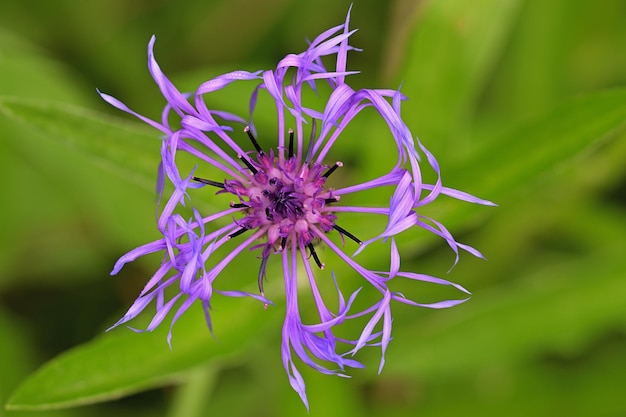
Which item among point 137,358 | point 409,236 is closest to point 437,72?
point 409,236

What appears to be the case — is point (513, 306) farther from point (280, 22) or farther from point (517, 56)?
point (280, 22)

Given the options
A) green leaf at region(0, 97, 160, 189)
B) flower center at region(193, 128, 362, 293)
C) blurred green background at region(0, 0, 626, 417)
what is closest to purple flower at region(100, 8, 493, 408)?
flower center at region(193, 128, 362, 293)

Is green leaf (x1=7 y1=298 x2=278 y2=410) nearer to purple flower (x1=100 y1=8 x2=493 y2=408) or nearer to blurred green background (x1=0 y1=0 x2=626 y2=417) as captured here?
blurred green background (x1=0 y1=0 x2=626 y2=417)

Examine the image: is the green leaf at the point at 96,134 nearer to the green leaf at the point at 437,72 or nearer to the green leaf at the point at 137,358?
the green leaf at the point at 137,358

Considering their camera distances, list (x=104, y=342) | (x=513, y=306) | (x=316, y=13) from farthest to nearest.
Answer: (x=316, y=13)
(x=513, y=306)
(x=104, y=342)

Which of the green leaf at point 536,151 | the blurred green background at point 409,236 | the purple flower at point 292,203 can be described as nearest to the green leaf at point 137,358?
the blurred green background at point 409,236

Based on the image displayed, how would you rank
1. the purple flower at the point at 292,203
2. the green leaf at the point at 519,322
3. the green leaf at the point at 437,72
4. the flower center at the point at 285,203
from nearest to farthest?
the purple flower at the point at 292,203, the flower center at the point at 285,203, the green leaf at the point at 437,72, the green leaf at the point at 519,322

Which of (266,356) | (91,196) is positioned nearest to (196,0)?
(91,196)
